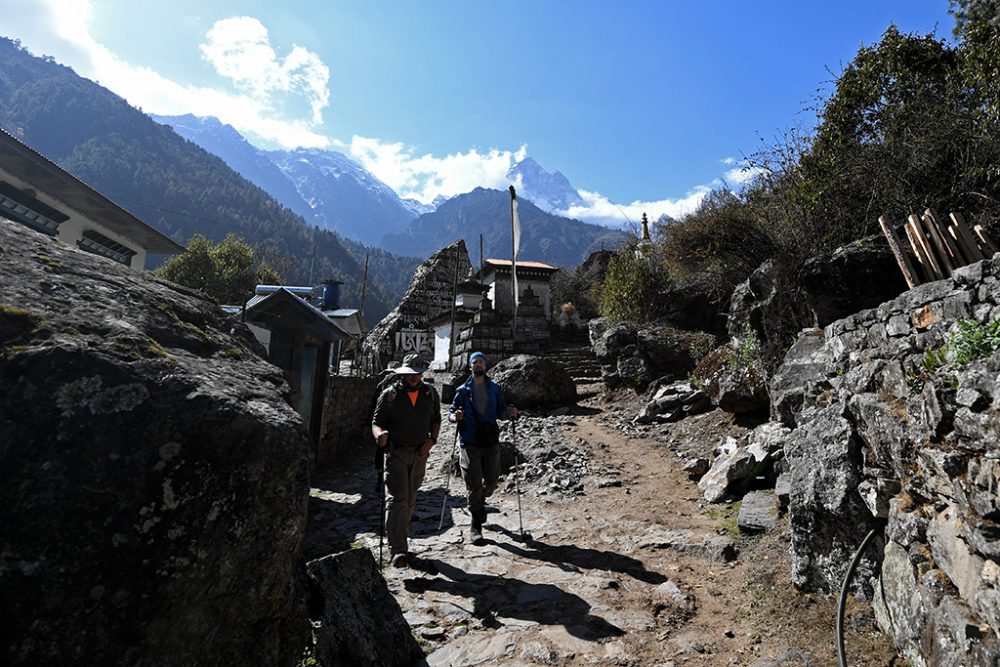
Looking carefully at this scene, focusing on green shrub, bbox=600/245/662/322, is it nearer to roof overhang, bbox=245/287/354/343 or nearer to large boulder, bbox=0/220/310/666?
roof overhang, bbox=245/287/354/343

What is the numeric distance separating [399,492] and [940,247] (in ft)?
21.6

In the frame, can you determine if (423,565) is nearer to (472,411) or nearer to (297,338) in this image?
(472,411)

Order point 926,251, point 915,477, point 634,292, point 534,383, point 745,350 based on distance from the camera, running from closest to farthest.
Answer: point 915,477 < point 926,251 < point 745,350 < point 534,383 < point 634,292

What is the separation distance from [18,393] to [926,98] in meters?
12.2

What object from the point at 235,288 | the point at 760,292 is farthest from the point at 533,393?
the point at 235,288

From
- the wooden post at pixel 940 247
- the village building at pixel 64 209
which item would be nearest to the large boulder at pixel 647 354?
the wooden post at pixel 940 247

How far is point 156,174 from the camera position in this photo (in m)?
132

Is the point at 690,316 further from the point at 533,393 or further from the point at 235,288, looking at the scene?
the point at 235,288

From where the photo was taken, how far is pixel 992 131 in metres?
7.04

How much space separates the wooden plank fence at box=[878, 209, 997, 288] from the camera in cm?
551

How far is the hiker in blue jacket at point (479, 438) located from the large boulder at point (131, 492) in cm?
444

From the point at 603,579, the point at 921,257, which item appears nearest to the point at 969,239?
the point at 921,257

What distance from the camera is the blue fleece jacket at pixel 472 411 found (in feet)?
20.8

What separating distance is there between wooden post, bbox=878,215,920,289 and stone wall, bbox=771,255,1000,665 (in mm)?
1805
